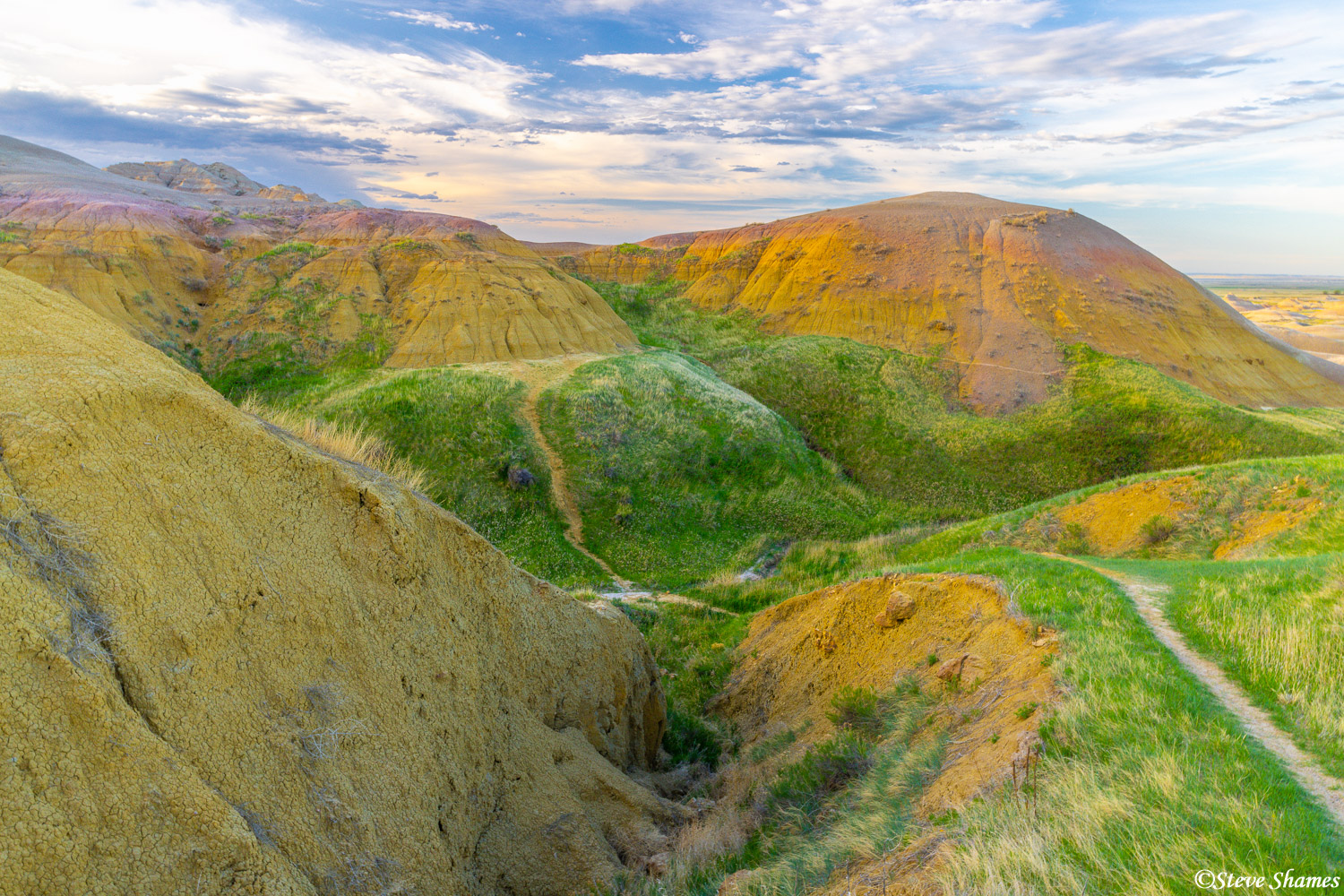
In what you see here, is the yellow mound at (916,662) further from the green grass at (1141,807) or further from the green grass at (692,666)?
the green grass at (1141,807)

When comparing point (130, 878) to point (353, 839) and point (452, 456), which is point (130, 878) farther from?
point (452, 456)

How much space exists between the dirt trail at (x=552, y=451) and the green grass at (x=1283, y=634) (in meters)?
13.5

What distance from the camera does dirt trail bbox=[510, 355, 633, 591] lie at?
2059 cm

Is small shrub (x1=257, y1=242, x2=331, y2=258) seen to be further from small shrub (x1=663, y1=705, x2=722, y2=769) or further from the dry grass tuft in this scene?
small shrub (x1=663, y1=705, x2=722, y2=769)

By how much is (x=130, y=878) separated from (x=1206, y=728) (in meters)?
6.86

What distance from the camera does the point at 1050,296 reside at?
137ft

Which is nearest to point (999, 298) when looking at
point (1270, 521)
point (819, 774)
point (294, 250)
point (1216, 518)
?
point (1216, 518)

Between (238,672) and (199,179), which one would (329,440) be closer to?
(238,672)

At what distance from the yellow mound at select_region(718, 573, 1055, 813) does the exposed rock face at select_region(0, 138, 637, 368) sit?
82.9ft

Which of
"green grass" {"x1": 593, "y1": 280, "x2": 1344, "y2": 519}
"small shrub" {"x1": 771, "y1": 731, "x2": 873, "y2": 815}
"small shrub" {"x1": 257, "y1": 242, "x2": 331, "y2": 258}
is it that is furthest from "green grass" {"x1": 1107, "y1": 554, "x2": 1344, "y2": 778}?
"small shrub" {"x1": 257, "y1": 242, "x2": 331, "y2": 258}

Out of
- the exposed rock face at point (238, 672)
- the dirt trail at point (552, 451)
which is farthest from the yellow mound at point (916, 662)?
the dirt trail at point (552, 451)

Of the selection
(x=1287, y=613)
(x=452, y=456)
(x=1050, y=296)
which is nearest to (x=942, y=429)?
(x=1050, y=296)

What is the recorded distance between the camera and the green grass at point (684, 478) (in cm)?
2122

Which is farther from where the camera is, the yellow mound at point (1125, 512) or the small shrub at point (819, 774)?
the yellow mound at point (1125, 512)
